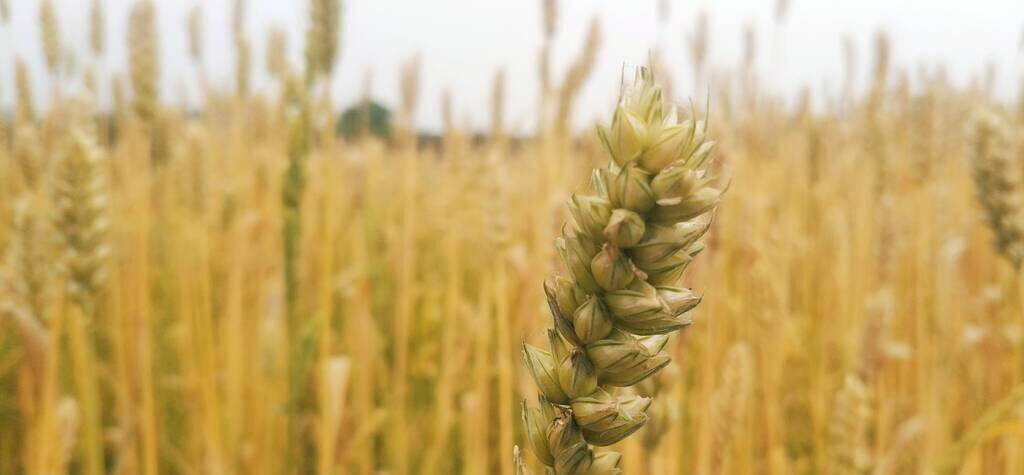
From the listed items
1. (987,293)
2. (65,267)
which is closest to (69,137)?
(65,267)

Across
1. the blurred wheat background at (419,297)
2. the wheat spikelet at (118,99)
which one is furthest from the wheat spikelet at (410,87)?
the wheat spikelet at (118,99)

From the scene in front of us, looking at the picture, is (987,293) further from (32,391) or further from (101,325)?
(101,325)

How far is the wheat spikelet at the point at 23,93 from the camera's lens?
1561 mm

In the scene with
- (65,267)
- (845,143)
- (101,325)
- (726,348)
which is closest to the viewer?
(65,267)

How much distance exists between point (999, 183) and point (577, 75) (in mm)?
640

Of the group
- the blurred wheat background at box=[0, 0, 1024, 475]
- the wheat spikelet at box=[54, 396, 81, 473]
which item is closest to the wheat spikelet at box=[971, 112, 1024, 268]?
the blurred wheat background at box=[0, 0, 1024, 475]

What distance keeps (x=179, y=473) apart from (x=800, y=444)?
1.11 metres

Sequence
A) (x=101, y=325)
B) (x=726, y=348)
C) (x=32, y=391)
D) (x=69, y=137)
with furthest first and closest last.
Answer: (x=101, y=325)
(x=726, y=348)
(x=32, y=391)
(x=69, y=137)

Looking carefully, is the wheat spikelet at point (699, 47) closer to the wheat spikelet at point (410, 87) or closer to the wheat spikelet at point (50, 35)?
the wheat spikelet at point (410, 87)

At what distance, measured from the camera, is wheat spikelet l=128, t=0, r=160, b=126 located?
1.24m

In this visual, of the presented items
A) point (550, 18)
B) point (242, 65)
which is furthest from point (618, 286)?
point (242, 65)

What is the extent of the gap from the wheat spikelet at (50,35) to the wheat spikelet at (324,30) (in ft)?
2.83

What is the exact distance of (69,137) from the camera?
2.85 feet

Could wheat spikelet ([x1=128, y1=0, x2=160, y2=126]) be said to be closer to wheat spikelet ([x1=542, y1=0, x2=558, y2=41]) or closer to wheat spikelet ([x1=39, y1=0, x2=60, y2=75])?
wheat spikelet ([x1=39, y1=0, x2=60, y2=75])
